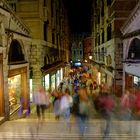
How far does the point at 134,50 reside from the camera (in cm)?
2219

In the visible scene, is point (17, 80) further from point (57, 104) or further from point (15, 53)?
point (57, 104)

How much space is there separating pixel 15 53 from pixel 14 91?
2333 mm

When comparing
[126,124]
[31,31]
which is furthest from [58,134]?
[31,31]

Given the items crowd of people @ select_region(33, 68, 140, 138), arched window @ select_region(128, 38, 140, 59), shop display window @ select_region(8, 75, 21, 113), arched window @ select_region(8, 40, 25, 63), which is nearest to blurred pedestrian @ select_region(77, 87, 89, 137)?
crowd of people @ select_region(33, 68, 140, 138)

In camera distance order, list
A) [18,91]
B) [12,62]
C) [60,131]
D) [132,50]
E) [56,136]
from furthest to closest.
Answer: [132,50], [18,91], [12,62], [60,131], [56,136]

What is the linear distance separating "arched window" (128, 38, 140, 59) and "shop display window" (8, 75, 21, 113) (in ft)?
26.0

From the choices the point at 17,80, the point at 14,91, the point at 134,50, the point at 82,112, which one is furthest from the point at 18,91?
the point at 82,112

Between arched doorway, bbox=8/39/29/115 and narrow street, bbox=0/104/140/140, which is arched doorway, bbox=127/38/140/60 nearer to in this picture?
arched doorway, bbox=8/39/29/115

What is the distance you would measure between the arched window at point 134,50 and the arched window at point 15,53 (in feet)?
25.0

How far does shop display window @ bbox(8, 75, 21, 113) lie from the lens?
61.0 ft

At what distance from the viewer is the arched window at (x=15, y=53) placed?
18.2 m

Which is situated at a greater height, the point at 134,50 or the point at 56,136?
the point at 134,50

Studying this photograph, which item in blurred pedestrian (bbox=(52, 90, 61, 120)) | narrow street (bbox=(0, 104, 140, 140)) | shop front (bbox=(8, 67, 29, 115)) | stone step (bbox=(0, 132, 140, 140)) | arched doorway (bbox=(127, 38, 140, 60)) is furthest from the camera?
arched doorway (bbox=(127, 38, 140, 60))

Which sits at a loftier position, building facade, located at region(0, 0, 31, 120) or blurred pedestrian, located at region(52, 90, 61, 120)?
building facade, located at region(0, 0, 31, 120)
